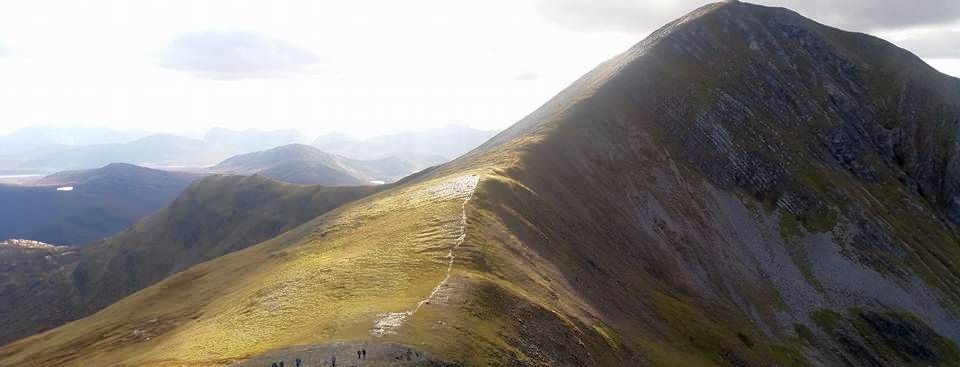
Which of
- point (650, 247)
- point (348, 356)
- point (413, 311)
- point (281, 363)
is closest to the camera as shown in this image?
point (281, 363)

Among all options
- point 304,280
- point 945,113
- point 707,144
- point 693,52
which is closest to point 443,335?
point 304,280

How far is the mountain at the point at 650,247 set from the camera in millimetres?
52062

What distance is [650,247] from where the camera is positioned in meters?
109

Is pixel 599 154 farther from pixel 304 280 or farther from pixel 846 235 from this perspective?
pixel 304 280

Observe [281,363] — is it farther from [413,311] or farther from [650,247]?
[650,247]

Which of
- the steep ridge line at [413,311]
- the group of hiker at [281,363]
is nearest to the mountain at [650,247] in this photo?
the steep ridge line at [413,311]

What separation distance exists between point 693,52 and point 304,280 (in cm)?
15559

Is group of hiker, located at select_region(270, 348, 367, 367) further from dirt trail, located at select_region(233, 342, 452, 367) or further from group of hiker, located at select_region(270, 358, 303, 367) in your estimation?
dirt trail, located at select_region(233, 342, 452, 367)

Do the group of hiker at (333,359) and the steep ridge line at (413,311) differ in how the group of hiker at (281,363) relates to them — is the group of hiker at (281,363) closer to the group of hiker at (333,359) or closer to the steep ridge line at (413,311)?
the group of hiker at (333,359)

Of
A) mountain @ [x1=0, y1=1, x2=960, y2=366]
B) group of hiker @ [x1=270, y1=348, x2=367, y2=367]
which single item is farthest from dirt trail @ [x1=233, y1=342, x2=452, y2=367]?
mountain @ [x1=0, y1=1, x2=960, y2=366]

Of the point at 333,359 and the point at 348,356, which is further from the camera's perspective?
the point at 348,356

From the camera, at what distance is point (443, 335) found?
42.3 metres

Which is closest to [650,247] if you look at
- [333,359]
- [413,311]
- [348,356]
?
[413,311]

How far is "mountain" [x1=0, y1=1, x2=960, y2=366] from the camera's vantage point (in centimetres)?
5206
